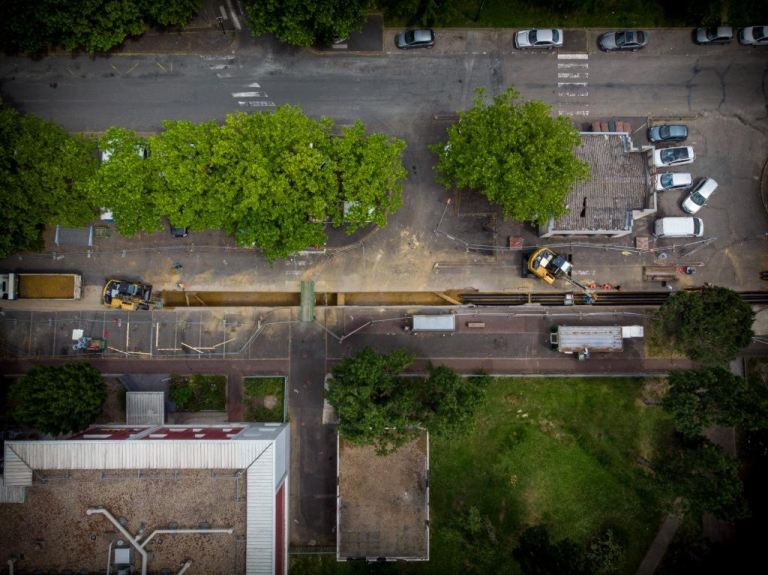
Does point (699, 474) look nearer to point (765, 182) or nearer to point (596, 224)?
point (596, 224)

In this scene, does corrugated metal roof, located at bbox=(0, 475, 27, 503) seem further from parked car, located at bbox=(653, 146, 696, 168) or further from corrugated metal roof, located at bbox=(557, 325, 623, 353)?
parked car, located at bbox=(653, 146, 696, 168)

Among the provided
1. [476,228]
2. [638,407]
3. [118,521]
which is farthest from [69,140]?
[638,407]

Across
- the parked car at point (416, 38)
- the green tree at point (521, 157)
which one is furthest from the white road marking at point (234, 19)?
the green tree at point (521, 157)

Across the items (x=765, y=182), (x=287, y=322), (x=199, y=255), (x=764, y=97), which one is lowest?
(x=287, y=322)

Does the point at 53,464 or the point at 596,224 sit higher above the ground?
the point at 596,224

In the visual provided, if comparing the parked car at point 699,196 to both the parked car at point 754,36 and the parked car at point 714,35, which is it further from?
the parked car at point 754,36

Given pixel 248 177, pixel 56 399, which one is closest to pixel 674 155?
pixel 248 177

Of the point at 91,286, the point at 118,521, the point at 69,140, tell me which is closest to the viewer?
the point at 118,521
